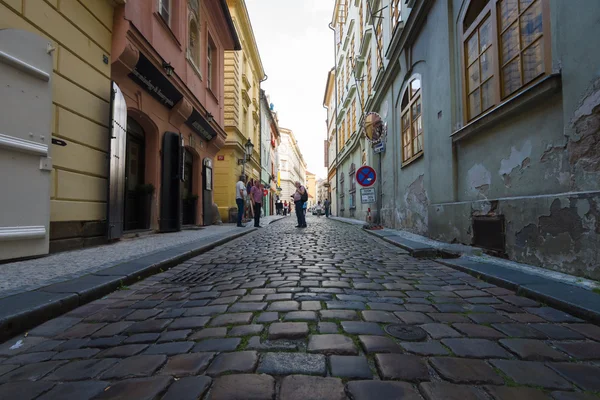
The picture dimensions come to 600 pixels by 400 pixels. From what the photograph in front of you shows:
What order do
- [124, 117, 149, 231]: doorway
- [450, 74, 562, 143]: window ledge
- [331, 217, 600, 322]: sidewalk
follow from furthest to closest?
[124, 117, 149, 231]: doorway, [450, 74, 562, 143]: window ledge, [331, 217, 600, 322]: sidewalk

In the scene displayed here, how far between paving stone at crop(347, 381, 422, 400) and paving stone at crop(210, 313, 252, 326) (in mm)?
986

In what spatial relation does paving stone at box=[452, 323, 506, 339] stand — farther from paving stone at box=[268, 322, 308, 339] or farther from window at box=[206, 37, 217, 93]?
window at box=[206, 37, 217, 93]

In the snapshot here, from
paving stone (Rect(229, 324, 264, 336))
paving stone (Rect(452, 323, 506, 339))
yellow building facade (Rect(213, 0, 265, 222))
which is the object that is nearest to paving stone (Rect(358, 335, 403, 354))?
paving stone (Rect(452, 323, 506, 339))

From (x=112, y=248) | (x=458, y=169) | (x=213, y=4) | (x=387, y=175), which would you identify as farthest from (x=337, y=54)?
(x=112, y=248)

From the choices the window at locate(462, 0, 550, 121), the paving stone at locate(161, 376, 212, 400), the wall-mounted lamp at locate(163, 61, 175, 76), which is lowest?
the paving stone at locate(161, 376, 212, 400)

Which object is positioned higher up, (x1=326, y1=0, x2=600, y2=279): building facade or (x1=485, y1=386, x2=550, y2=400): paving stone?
(x1=326, y1=0, x2=600, y2=279): building facade

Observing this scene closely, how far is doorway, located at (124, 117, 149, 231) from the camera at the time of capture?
7891 millimetres

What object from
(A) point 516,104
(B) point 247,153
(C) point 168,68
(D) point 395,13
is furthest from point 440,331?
(B) point 247,153

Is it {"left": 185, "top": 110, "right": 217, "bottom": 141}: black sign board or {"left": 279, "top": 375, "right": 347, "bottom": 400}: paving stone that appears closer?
{"left": 279, "top": 375, "right": 347, "bottom": 400}: paving stone

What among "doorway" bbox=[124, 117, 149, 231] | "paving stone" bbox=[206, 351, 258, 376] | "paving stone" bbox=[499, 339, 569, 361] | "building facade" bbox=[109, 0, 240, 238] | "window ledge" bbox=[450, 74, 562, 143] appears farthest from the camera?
"doorway" bbox=[124, 117, 149, 231]

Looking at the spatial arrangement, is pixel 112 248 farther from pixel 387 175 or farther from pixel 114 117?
pixel 387 175

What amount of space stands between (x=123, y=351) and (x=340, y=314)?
1364mm

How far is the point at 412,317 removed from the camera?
237 centimetres

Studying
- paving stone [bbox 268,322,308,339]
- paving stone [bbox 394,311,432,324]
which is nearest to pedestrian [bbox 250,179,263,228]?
paving stone [bbox 394,311,432,324]
